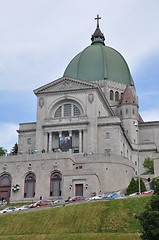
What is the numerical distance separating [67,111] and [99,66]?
85.0 feet

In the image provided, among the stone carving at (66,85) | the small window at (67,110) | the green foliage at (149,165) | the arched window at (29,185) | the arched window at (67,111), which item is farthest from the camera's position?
the stone carving at (66,85)

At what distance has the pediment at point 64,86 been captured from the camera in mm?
89756

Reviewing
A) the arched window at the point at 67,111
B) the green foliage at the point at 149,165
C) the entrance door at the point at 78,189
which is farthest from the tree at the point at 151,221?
the arched window at the point at 67,111

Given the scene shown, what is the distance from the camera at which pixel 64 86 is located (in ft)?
299

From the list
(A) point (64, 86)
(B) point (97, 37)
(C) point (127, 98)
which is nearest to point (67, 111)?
(A) point (64, 86)

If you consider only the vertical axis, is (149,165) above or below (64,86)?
below

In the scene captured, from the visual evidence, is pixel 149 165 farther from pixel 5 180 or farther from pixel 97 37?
pixel 97 37

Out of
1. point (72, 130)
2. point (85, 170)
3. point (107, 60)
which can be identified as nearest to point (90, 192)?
point (85, 170)

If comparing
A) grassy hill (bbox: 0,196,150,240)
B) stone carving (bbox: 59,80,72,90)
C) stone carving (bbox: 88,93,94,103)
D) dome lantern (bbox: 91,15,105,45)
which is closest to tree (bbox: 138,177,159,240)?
grassy hill (bbox: 0,196,150,240)

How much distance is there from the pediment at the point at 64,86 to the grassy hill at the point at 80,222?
43.4 m

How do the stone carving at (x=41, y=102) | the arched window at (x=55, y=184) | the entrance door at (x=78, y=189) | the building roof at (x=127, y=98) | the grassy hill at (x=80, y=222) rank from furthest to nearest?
the building roof at (x=127, y=98), the stone carving at (x=41, y=102), the arched window at (x=55, y=184), the entrance door at (x=78, y=189), the grassy hill at (x=80, y=222)

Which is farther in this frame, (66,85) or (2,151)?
(2,151)

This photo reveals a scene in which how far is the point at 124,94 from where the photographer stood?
357 feet

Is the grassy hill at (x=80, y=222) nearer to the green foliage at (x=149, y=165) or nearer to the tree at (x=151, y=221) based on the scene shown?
the tree at (x=151, y=221)
